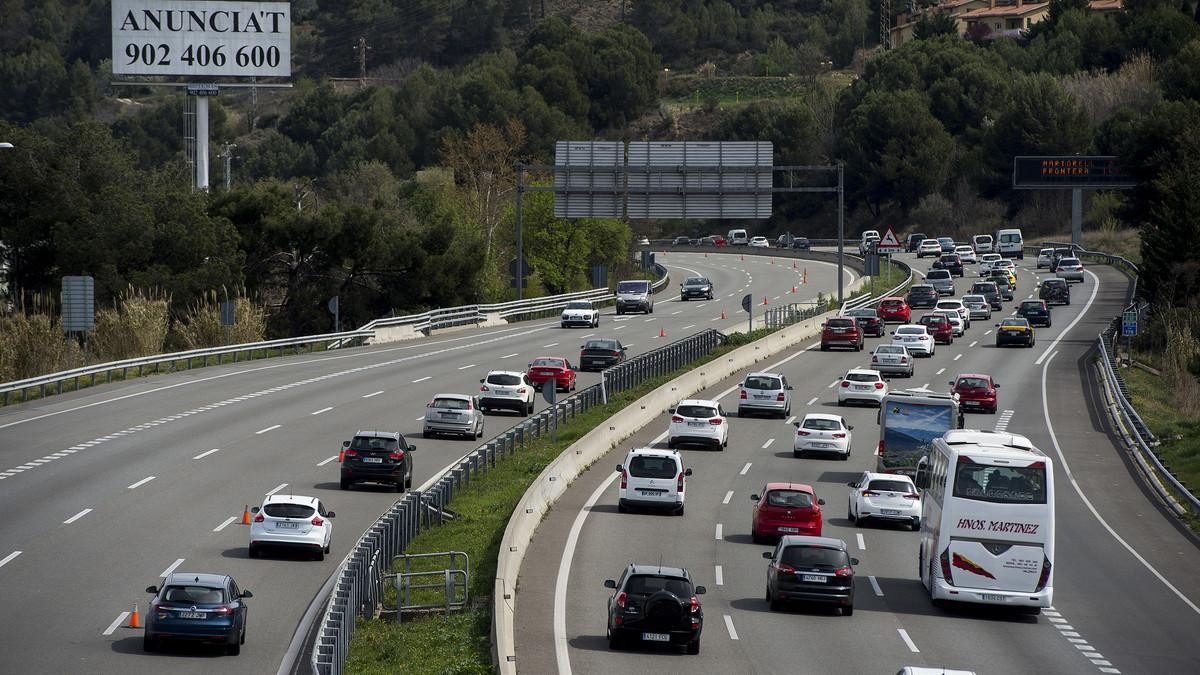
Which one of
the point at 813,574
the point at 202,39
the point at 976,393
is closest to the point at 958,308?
the point at 976,393

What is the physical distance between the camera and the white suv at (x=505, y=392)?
48656mm

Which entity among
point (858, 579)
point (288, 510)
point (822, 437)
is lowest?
point (858, 579)

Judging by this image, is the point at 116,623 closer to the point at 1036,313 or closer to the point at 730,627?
the point at 730,627

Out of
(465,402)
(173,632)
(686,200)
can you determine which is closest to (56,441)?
(465,402)

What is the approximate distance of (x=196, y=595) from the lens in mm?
21828

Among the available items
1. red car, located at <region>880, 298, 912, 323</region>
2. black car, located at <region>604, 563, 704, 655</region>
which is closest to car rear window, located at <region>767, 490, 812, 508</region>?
black car, located at <region>604, 563, 704, 655</region>

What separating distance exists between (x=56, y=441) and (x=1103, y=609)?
26.1 meters

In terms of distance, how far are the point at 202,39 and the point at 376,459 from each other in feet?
202

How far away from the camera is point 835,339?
7025 cm

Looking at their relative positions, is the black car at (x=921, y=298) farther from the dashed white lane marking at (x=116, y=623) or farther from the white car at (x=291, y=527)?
the dashed white lane marking at (x=116, y=623)

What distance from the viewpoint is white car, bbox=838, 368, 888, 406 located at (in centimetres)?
5394

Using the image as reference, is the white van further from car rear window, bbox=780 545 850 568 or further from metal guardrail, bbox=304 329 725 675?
car rear window, bbox=780 545 850 568

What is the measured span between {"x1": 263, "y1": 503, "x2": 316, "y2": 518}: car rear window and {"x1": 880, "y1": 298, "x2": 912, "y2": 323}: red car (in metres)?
55.6

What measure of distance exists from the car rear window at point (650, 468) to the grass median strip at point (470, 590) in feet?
8.38
